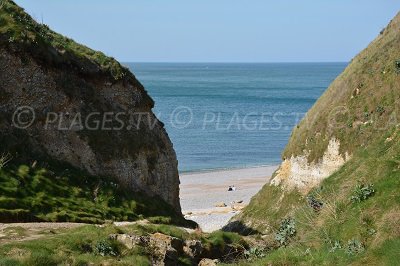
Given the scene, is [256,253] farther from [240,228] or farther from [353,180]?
[240,228]

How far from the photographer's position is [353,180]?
1961 cm

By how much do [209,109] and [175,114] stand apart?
15376 mm

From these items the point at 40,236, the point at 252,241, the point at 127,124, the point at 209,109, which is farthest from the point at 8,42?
the point at 209,109

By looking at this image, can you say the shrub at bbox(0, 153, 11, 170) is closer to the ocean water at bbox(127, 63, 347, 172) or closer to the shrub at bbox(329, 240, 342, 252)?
the shrub at bbox(329, 240, 342, 252)

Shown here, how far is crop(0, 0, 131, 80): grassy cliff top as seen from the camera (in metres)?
32.1

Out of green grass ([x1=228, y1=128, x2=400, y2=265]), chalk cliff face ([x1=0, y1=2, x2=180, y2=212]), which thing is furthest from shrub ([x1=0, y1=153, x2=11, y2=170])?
green grass ([x1=228, y1=128, x2=400, y2=265])

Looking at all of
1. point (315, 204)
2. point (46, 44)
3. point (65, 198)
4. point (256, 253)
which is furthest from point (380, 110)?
point (256, 253)

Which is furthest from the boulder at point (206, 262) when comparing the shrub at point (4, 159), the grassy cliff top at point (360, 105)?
the grassy cliff top at point (360, 105)
